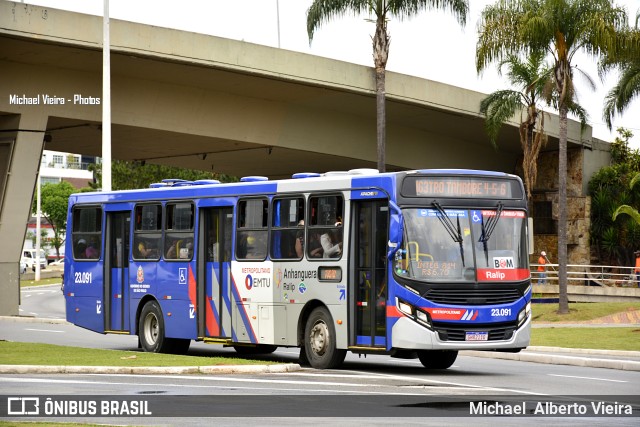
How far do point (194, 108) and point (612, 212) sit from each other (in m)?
20.1

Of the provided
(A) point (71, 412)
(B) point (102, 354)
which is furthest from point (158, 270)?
(A) point (71, 412)

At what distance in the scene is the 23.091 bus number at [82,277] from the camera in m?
25.5

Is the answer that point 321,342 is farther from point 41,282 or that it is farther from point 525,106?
point 41,282

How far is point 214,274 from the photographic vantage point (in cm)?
2233

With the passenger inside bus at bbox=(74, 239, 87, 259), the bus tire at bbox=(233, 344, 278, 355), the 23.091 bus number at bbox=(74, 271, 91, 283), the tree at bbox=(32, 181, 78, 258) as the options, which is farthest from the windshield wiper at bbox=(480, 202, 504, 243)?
the tree at bbox=(32, 181, 78, 258)

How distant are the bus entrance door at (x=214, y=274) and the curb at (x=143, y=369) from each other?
128 inches

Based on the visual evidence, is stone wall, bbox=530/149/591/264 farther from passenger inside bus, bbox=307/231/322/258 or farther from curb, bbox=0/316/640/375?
passenger inside bus, bbox=307/231/322/258

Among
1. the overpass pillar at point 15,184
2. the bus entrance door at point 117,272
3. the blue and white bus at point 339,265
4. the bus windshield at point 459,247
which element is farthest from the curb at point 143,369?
the overpass pillar at point 15,184

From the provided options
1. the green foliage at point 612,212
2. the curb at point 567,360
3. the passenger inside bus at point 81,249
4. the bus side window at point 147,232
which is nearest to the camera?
the curb at point 567,360

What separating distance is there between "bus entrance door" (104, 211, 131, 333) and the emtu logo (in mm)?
10527

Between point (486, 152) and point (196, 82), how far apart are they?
59.5 feet

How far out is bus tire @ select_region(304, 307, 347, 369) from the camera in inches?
765

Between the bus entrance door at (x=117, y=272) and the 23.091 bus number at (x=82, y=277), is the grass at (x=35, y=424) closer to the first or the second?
the bus entrance door at (x=117, y=272)

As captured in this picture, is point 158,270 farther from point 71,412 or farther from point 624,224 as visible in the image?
point 624,224
